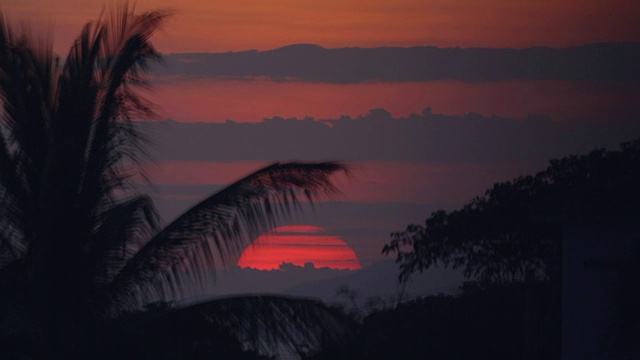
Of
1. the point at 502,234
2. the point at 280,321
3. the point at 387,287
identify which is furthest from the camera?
the point at 387,287

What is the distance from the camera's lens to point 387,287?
23.4 metres

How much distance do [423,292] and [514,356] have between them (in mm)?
3537

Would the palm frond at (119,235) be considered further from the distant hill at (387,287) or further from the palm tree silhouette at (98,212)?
the distant hill at (387,287)

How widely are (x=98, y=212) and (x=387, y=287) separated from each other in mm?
12558

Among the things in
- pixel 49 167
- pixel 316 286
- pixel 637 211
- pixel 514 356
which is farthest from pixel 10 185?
pixel 316 286

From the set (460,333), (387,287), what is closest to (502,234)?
(460,333)

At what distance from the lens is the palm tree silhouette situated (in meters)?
11.3

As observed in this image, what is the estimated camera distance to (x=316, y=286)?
24734 mm

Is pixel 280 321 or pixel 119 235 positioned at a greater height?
pixel 119 235

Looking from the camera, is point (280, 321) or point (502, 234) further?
point (502, 234)

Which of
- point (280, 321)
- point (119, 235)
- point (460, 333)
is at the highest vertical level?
point (119, 235)

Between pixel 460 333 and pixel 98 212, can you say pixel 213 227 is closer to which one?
pixel 98 212

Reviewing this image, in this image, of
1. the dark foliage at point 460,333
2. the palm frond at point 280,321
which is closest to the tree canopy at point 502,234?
the dark foliage at point 460,333

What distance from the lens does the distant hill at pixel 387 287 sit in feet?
64.2
